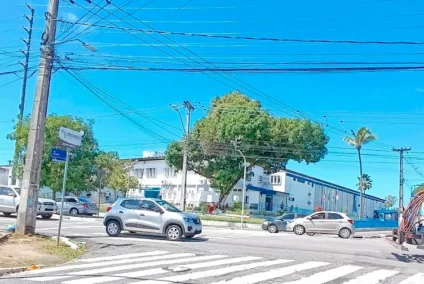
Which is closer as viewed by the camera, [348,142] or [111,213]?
[111,213]

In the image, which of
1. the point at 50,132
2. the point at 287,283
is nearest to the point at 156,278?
the point at 287,283

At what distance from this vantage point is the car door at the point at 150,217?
59.4 feet

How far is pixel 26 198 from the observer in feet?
49.0

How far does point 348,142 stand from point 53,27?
154 ft

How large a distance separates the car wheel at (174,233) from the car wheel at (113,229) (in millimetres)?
2093

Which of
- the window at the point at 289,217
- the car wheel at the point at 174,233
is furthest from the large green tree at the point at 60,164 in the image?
the car wheel at the point at 174,233

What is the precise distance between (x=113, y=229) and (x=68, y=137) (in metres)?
5.94

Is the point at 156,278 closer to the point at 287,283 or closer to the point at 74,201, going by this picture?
the point at 287,283

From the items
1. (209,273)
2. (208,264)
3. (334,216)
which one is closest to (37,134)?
(208,264)

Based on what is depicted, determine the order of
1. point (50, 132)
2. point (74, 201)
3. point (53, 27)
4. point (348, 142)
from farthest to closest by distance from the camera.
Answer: point (348, 142), point (50, 132), point (74, 201), point (53, 27)

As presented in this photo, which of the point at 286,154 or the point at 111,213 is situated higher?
the point at 286,154

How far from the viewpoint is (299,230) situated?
2933cm

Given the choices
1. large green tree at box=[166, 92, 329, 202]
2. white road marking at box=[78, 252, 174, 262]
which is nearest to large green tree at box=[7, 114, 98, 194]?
Result: large green tree at box=[166, 92, 329, 202]

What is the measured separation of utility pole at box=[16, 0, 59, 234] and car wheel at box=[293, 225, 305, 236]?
1830 centimetres
